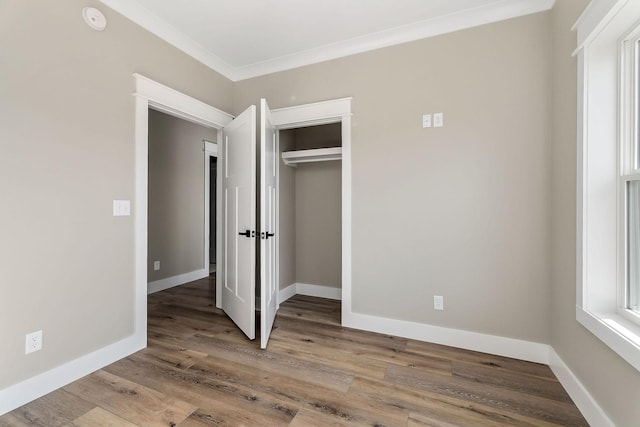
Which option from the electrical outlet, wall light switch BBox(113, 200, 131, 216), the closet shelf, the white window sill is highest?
the closet shelf

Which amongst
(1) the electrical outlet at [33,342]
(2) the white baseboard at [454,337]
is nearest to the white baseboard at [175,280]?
(1) the electrical outlet at [33,342]

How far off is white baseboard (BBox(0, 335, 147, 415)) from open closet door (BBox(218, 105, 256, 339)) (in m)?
0.82

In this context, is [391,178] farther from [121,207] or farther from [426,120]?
[121,207]

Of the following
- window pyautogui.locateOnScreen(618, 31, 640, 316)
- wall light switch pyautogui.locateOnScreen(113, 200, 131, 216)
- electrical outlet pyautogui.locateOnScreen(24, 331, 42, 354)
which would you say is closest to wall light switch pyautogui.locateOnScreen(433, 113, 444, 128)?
window pyautogui.locateOnScreen(618, 31, 640, 316)

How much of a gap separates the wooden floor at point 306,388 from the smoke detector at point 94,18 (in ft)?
7.79

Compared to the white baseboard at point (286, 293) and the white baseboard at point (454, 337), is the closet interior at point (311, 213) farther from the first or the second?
the white baseboard at point (454, 337)

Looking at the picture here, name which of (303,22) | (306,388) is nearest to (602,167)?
(306,388)

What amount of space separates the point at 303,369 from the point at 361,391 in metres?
0.44

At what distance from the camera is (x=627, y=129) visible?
4.68ft

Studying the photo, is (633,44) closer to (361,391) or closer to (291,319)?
(361,391)

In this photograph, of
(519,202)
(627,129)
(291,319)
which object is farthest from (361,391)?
(627,129)

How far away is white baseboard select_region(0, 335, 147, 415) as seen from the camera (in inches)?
62.1

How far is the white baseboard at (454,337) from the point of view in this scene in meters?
2.10

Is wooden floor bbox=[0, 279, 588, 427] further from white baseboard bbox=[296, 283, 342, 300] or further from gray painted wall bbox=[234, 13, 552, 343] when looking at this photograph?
white baseboard bbox=[296, 283, 342, 300]
